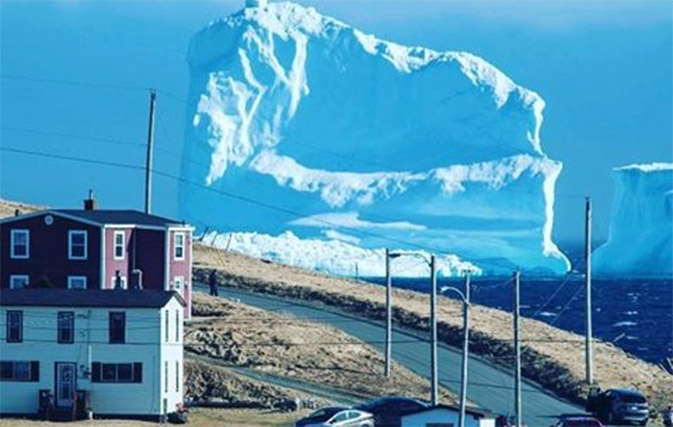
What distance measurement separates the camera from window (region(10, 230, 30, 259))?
5997 cm

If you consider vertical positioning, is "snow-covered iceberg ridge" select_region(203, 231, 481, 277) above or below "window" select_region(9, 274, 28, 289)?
above

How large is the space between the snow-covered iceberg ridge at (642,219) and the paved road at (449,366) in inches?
2436

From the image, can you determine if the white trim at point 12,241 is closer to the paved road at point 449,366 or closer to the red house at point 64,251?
the red house at point 64,251

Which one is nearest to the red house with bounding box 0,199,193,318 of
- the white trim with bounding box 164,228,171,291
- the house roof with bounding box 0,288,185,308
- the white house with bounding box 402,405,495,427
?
the white trim with bounding box 164,228,171,291

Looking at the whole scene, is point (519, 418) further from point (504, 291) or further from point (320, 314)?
point (504, 291)

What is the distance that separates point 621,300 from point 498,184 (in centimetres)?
1285

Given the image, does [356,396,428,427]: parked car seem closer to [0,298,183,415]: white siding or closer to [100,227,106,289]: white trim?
[0,298,183,415]: white siding

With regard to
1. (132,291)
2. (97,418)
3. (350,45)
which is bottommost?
(97,418)

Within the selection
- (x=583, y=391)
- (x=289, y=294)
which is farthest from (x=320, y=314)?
(x=583, y=391)

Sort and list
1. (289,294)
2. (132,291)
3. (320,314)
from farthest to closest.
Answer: (289,294) → (320,314) → (132,291)

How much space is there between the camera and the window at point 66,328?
168ft

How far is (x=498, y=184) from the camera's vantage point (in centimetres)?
14712

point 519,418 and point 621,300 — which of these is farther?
point 621,300

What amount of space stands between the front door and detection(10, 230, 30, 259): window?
9795mm
